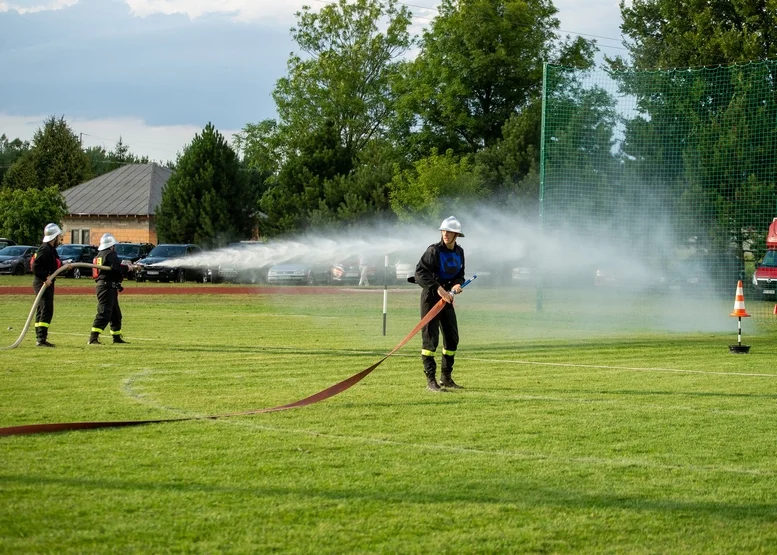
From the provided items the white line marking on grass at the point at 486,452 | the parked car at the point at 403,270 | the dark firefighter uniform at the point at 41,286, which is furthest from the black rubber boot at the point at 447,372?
the parked car at the point at 403,270

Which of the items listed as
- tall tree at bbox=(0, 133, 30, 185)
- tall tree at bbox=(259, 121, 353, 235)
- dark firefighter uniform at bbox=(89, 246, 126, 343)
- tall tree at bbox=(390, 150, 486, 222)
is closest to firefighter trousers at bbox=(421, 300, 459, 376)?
dark firefighter uniform at bbox=(89, 246, 126, 343)

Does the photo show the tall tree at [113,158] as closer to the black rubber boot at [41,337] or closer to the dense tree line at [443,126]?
the dense tree line at [443,126]

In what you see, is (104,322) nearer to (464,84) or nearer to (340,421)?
(340,421)

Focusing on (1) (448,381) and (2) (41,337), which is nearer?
(1) (448,381)

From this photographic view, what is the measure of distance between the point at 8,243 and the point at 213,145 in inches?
519

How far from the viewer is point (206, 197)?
57.9 metres

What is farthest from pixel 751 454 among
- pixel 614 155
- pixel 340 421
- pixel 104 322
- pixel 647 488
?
pixel 614 155

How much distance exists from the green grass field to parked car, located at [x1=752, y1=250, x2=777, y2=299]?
1262 centimetres

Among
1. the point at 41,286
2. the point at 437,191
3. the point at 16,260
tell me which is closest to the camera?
the point at 41,286

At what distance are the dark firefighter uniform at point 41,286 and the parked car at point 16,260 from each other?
34.2 meters

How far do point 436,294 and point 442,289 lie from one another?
35 cm

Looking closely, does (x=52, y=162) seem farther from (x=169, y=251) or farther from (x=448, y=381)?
(x=448, y=381)

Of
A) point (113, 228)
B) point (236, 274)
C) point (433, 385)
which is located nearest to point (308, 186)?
point (236, 274)

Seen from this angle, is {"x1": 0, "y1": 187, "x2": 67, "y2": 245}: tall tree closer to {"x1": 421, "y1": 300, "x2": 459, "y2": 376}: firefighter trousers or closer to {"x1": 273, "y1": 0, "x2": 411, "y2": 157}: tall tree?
{"x1": 273, "y1": 0, "x2": 411, "y2": 157}: tall tree
